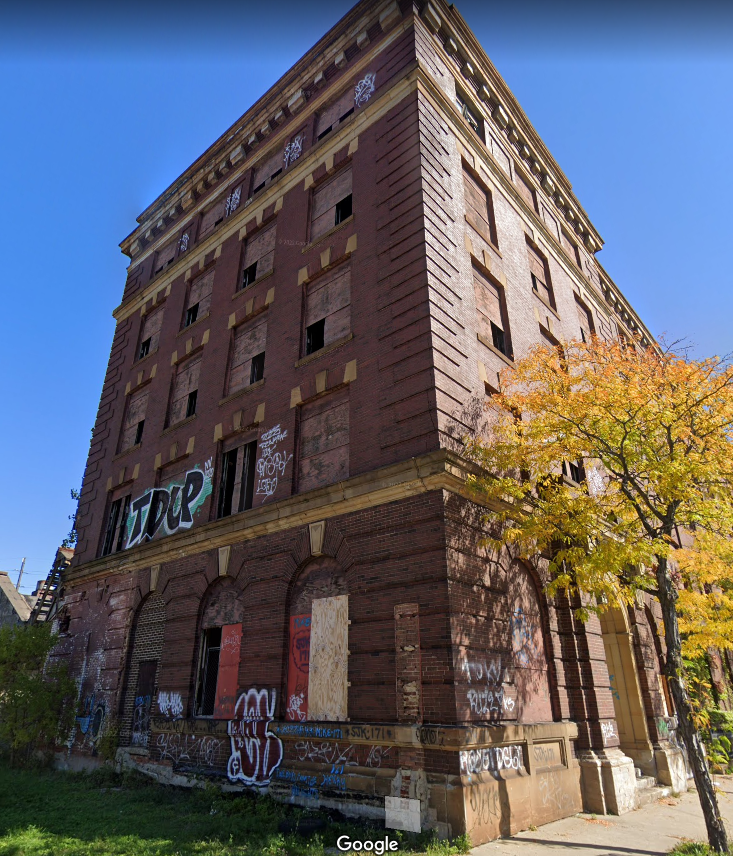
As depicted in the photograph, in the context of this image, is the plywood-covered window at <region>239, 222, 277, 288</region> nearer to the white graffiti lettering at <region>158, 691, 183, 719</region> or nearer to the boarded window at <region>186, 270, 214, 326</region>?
the boarded window at <region>186, 270, 214, 326</region>

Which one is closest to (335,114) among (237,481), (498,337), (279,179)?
(279,179)

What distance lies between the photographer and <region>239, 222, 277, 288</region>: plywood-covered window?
747 inches

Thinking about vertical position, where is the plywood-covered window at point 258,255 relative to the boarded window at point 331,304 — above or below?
above

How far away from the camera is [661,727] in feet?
52.6

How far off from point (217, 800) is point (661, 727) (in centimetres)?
1227

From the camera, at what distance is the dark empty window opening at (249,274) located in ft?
64.5

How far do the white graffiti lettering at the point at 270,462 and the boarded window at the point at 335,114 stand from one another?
34.2 ft

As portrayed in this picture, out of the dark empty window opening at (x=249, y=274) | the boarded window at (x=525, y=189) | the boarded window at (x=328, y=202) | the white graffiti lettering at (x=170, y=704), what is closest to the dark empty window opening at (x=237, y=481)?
the white graffiti lettering at (x=170, y=704)

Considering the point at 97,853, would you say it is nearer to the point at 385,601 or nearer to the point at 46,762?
the point at 385,601

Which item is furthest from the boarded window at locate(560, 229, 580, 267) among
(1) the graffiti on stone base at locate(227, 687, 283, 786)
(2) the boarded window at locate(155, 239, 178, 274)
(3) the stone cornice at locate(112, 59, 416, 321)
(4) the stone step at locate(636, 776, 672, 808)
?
(1) the graffiti on stone base at locate(227, 687, 283, 786)

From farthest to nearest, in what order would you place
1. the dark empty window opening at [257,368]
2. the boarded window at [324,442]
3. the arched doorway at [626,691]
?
the dark empty window opening at [257,368] → the arched doorway at [626,691] → the boarded window at [324,442]

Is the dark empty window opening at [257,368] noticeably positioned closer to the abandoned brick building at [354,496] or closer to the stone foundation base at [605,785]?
the abandoned brick building at [354,496]

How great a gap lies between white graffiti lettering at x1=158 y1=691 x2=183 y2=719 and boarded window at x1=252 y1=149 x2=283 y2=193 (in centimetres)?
1708

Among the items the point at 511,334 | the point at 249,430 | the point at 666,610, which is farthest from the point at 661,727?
the point at 249,430
